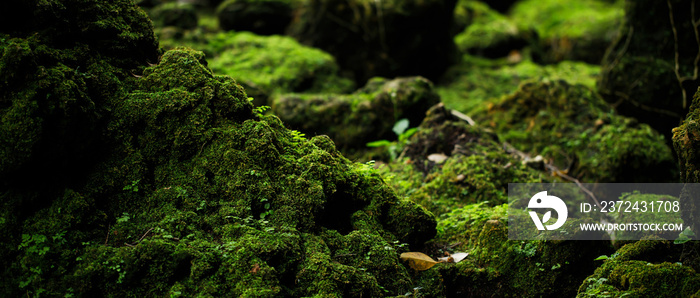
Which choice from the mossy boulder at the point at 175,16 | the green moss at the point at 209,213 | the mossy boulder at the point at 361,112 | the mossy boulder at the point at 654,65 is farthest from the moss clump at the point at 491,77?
the green moss at the point at 209,213

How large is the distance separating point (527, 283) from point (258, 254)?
2307mm

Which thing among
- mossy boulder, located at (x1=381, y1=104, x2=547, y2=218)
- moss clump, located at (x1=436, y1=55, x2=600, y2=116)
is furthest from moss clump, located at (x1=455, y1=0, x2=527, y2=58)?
mossy boulder, located at (x1=381, y1=104, x2=547, y2=218)

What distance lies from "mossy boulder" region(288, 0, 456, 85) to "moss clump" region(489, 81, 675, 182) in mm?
3450

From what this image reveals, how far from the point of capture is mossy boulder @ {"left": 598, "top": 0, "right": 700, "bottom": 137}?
8289 millimetres

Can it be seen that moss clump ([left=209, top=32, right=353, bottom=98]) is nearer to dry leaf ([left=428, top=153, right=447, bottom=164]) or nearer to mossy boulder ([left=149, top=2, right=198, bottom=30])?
mossy boulder ([left=149, top=2, right=198, bottom=30])

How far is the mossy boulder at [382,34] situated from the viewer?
11898mm

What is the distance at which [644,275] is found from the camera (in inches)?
138

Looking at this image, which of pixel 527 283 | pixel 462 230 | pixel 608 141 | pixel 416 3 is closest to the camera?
pixel 527 283

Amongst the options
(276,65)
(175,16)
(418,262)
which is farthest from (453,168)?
(175,16)

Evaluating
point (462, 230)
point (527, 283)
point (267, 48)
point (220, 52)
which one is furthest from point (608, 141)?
point (220, 52)

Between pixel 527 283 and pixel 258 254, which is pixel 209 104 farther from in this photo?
pixel 527 283

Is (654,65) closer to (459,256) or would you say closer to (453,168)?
(453,168)

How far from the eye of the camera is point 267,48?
12.0 m

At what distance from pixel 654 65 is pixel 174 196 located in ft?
28.0
